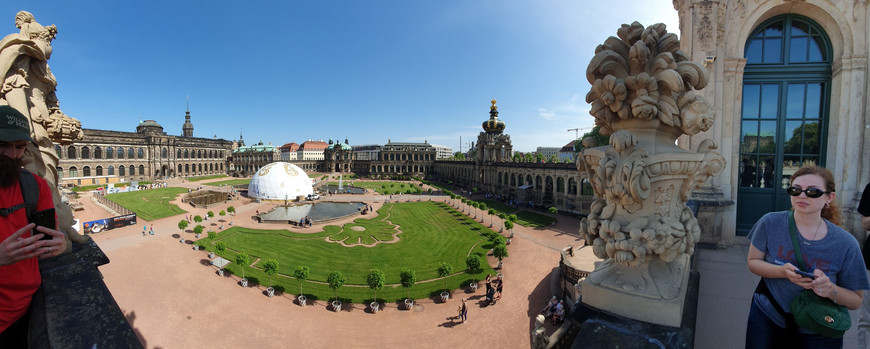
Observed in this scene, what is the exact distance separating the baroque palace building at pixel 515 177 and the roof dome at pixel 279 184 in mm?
30820

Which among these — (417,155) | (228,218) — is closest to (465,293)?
(228,218)

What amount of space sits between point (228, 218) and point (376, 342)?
31050mm

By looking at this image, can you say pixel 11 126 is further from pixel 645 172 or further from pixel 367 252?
pixel 367 252

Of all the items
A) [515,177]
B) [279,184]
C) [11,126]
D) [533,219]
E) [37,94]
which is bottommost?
[533,219]

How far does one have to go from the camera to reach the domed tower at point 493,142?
2329 inches

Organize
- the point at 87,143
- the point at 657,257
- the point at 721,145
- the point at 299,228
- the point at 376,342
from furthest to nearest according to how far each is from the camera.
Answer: the point at 87,143 < the point at 299,228 < the point at 376,342 < the point at 721,145 < the point at 657,257

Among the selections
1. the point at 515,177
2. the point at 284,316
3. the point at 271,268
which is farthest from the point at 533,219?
the point at 284,316

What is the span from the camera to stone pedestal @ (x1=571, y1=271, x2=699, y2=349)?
3.27 meters

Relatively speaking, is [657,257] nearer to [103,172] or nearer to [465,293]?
[465,293]

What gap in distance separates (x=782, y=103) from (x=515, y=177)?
4078cm

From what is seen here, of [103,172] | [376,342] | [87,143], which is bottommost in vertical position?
[376,342]

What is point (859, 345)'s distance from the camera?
410 cm

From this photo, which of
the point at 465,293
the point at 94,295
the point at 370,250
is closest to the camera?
the point at 94,295

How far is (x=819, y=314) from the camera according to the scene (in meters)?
2.74
